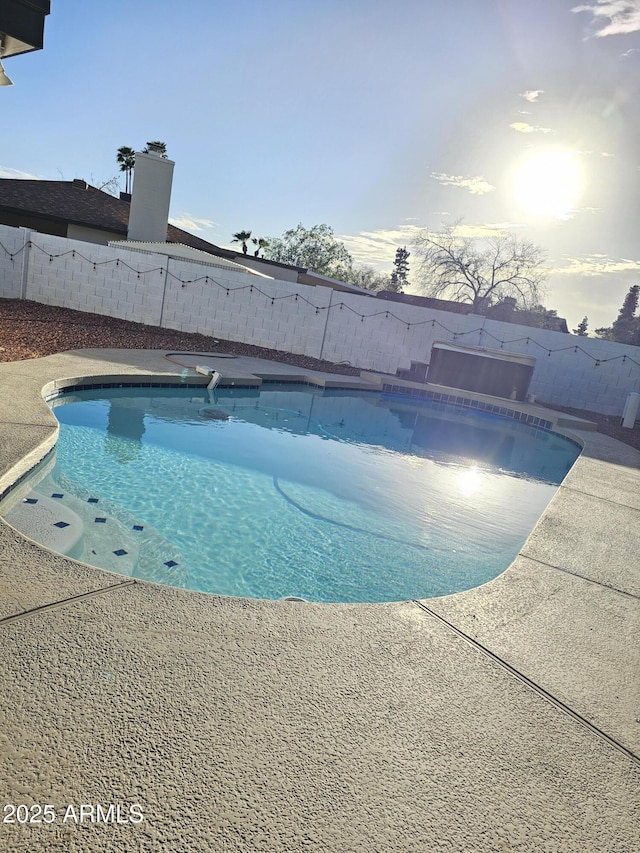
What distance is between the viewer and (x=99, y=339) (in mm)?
10938

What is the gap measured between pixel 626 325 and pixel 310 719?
6676 cm

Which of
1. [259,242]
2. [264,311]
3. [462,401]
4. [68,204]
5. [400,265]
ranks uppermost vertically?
[400,265]

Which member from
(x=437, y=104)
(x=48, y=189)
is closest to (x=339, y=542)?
(x=437, y=104)

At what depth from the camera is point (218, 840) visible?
1.42 meters

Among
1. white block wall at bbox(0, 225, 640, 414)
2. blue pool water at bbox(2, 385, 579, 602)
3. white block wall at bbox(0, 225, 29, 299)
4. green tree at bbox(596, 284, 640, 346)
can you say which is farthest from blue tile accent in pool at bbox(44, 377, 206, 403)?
green tree at bbox(596, 284, 640, 346)

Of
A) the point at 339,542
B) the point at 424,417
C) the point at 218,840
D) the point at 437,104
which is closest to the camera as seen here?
the point at 218,840

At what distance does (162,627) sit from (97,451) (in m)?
3.99

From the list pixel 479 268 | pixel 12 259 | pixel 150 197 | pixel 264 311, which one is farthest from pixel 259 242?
pixel 264 311

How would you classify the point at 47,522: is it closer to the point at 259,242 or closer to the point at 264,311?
the point at 264,311

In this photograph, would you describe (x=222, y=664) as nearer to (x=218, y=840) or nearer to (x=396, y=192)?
(x=218, y=840)

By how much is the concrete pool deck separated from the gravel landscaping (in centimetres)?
707

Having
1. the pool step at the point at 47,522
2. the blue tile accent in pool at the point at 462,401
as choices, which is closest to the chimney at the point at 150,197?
the blue tile accent in pool at the point at 462,401

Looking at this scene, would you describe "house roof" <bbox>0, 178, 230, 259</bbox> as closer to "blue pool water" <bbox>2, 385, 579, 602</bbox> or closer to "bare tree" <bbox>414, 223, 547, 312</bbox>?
"blue pool water" <bbox>2, 385, 579, 602</bbox>

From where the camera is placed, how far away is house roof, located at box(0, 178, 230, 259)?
17047mm
